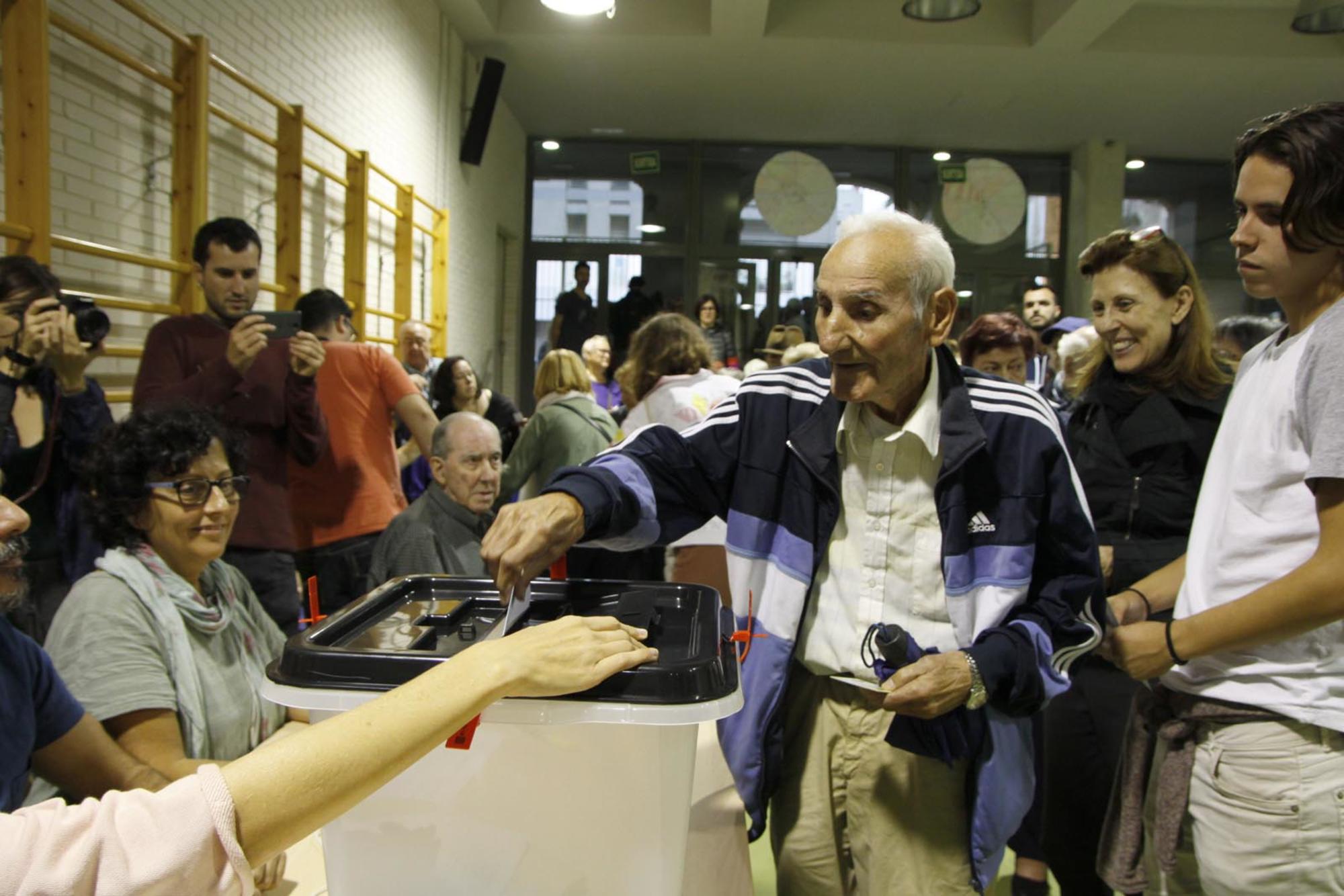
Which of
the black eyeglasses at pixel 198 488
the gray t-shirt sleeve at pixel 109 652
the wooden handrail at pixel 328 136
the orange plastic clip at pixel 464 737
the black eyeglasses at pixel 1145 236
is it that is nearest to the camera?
the orange plastic clip at pixel 464 737

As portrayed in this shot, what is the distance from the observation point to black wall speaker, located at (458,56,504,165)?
7973 millimetres

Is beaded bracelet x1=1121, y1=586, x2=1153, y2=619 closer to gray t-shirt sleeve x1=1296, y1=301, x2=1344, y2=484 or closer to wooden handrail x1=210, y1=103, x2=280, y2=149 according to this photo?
gray t-shirt sleeve x1=1296, y1=301, x2=1344, y2=484

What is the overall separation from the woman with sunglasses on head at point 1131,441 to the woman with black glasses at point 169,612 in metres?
1.72

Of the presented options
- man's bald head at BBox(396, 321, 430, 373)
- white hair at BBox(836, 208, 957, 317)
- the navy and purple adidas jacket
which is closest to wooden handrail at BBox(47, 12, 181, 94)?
man's bald head at BBox(396, 321, 430, 373)

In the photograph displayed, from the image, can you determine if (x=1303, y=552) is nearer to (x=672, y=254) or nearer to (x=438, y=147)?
(x=438, y=147)

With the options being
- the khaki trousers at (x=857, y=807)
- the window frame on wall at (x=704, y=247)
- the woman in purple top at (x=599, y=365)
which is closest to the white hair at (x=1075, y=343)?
the khaki trousers at (x=857, y=807)

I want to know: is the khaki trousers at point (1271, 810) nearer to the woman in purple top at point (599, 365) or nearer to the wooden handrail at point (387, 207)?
the woman in purple top at point (599, 365)

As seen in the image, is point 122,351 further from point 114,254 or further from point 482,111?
point 482,111

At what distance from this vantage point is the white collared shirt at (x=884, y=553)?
→ 145 centimetres

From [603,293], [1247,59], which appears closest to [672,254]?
[603,293]

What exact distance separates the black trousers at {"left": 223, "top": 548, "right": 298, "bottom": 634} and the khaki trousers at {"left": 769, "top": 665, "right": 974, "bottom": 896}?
64.5 inches

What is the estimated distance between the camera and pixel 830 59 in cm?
831

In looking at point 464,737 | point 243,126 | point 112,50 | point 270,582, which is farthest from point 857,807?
point 243,126

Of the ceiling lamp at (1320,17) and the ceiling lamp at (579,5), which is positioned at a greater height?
the ceiling lamp at (1320,17)
